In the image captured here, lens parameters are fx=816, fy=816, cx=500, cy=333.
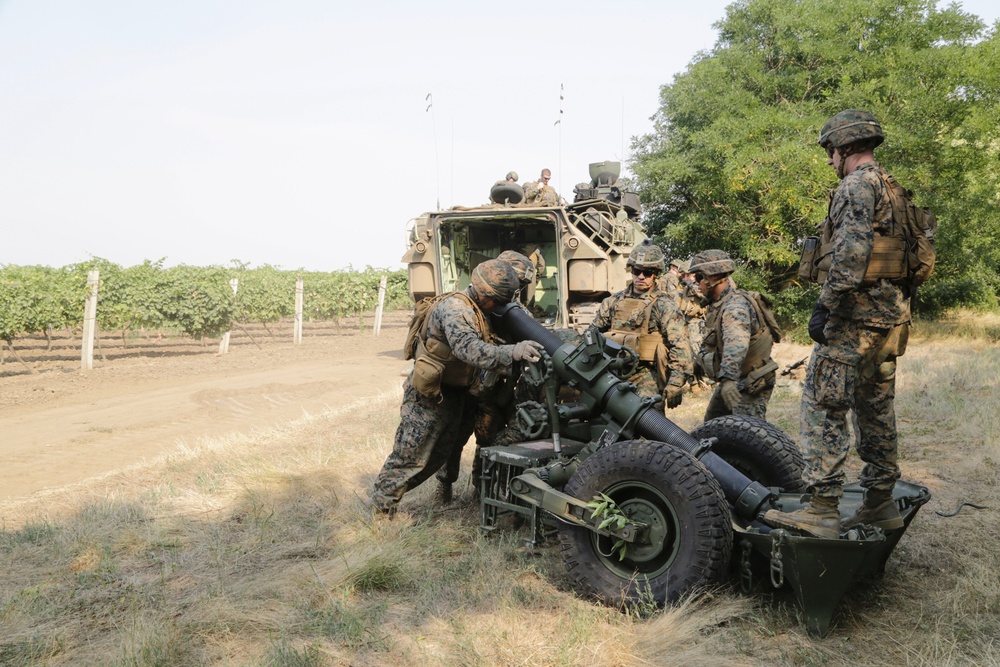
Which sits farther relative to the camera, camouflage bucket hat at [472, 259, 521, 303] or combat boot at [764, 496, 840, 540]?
camouflage bucket hat at [472, 259, 521, 303]

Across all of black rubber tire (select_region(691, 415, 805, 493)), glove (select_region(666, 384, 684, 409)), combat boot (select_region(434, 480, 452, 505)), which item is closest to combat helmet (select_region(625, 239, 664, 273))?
glove (select_region(666, 384, 684, 409))

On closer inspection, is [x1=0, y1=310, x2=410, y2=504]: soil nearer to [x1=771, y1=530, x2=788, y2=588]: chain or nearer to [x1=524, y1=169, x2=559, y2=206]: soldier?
[x1=524, y1=169, x2=559, y2=206]: soldier

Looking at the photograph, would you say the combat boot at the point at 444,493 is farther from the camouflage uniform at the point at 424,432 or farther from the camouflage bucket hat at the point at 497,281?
the camouflage bucket hat at the point at 497,281

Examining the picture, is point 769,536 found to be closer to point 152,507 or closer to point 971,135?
point 152,507

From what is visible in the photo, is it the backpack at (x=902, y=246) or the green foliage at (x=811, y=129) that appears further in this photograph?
the green foliage at (x=811, y=129)

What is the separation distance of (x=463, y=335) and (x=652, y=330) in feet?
6.13

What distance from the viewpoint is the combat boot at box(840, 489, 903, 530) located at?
3.45 metres

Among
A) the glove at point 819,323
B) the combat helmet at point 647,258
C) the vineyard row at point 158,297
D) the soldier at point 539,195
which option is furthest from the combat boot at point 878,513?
the vineyard row at point 158,297

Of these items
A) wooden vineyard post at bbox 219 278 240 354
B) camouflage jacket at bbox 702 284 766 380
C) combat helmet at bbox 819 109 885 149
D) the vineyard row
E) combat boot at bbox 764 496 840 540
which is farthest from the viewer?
wooden vineyard post at bbox 219 278 240 354

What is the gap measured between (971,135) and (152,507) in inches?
604

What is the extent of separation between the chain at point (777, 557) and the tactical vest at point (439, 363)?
1946mm

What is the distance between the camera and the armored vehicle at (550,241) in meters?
9.96

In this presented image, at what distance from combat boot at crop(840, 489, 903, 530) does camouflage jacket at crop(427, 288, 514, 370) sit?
1.75 m

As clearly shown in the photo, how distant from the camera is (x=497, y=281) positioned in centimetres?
457
